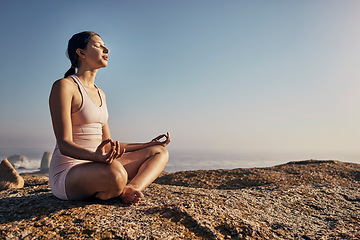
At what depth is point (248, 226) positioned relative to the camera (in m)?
2.86

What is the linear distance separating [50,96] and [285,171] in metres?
6.17

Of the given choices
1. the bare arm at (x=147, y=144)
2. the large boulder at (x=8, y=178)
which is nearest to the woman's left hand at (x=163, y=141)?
the bare arm at (x=147, y=144)

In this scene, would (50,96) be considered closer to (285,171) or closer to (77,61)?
(77,61)

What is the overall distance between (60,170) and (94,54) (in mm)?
1501

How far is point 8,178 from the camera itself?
659cm

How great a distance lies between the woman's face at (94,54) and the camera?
12.1 ft

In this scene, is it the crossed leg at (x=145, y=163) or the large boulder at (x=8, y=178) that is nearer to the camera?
the crossed leg at (x=145, y=163)

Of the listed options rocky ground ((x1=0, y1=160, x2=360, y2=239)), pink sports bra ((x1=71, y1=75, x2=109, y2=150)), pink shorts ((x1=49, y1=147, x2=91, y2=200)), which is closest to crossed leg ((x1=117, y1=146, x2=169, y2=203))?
rocky ground ((x1=0, y1=160, x2=360, y2=239))

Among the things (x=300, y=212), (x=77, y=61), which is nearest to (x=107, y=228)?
(x=77, y=61)

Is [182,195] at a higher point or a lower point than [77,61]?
lower

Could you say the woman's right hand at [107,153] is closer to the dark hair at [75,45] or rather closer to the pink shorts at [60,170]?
the pink shorts at [60,170]

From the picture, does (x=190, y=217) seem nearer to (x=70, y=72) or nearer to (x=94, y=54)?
(x=94, y=54)

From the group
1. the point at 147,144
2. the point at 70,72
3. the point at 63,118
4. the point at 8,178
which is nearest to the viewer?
the point at 63,118

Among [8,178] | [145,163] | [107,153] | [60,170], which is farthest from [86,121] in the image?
[8,178]
